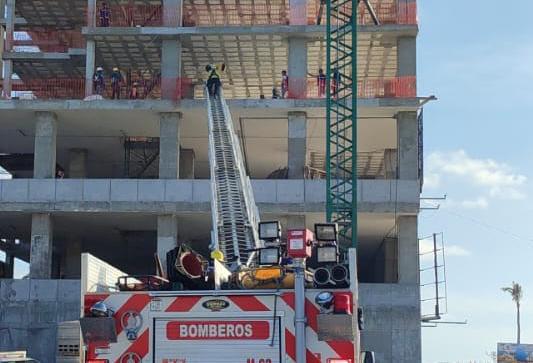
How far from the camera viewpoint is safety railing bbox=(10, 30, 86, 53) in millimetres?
41281

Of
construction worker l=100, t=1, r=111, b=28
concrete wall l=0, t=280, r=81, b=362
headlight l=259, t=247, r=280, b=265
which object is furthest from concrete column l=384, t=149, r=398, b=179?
headlight l=259, t=247, r=280, b=265

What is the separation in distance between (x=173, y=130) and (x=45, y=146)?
507 centimetres

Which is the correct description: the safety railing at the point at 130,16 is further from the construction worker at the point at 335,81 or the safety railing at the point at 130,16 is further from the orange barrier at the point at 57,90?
the construction worker at the point at 335,81

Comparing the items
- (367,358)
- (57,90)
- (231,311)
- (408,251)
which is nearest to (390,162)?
(408,251)

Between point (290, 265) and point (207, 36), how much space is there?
30813 millimetres

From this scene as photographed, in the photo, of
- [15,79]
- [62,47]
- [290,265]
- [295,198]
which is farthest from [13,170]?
[290,265]

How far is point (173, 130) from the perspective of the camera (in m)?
36.4

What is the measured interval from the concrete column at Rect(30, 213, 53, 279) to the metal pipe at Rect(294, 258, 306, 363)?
28677 millimetres

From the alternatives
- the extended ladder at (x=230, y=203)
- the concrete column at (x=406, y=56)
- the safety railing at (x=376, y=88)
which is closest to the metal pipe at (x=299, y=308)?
the extended ladder at (x=230, y=203)

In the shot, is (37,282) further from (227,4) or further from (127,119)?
(227,4)

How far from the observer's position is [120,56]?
41.3m

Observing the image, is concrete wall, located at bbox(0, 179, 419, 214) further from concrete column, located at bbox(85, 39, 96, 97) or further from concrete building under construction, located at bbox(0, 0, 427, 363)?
concrete column, located at bbox(85, 39, 96, 97)

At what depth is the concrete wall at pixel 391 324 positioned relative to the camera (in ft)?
105

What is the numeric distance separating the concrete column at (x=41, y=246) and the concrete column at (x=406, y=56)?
589 inches
